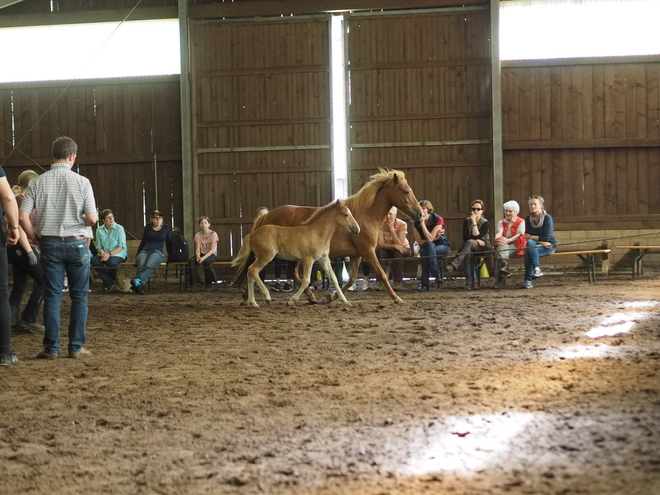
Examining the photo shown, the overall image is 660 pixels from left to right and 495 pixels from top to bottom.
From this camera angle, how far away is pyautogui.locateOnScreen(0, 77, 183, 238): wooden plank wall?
1630cm

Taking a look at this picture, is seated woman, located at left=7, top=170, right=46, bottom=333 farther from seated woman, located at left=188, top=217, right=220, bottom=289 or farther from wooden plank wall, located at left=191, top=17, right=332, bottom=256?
wooden plank wall, located at left=191, top=17, right=332, bottom=256

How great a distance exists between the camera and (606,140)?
1537 cm

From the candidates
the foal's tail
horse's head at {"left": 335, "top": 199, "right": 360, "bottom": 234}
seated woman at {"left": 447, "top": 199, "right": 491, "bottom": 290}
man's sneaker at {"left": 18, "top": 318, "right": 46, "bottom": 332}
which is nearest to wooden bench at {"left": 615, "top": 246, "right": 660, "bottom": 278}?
seated woman at {"left": 447, "top": 199, "right": 491, "bottom": 290}

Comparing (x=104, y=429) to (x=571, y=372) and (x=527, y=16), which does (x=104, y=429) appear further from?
(x=527, y=16)

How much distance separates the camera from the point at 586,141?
15.4 m

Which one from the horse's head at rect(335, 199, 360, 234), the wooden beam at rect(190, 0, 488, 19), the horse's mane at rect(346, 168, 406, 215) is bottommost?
the horse's head at rect(335, 199, 360, 234)

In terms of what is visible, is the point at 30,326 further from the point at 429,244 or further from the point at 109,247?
the point at 429,244

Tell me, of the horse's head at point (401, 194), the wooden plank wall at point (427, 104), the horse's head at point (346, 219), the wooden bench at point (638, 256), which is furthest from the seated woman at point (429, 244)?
the wooden bench at point (638, 256)

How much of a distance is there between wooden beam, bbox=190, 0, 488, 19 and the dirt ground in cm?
982

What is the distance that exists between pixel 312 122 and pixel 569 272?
5912 millimetres

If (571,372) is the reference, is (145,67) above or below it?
above

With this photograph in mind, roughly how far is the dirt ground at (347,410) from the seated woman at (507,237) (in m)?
4.58

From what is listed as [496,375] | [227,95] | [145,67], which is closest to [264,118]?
[227,95]

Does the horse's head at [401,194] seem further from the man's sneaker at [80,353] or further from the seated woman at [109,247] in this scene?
the man's sneaker at [80,353]
